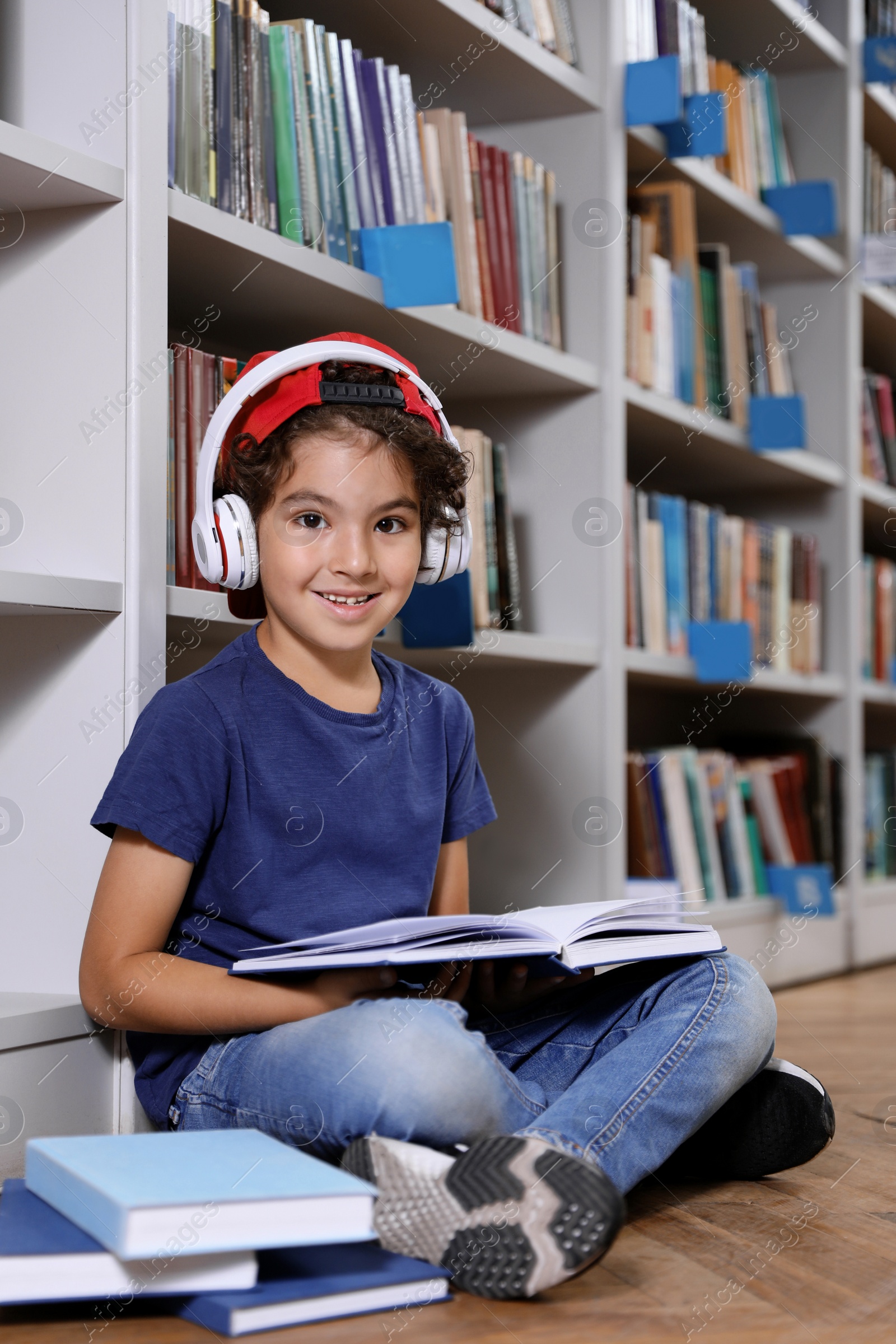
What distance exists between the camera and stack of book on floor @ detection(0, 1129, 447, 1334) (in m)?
0.69

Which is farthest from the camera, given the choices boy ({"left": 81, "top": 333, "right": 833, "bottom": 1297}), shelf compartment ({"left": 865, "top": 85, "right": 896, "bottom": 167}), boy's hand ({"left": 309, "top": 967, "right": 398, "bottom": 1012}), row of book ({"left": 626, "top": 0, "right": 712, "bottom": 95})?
shelf compartment ({"left": 865, "top": 85, "right": 896, "bottom": 167})

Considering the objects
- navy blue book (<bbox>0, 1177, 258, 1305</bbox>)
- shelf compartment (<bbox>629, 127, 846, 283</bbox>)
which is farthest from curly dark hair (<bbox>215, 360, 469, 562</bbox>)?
shelf compartment (<bbox>629, 127, 846, 283</bbox>)

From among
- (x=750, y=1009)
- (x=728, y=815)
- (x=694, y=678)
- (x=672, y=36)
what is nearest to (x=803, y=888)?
(x=728, y=815)

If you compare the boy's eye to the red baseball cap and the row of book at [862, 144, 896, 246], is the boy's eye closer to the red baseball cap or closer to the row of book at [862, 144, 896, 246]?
the red baseball cap

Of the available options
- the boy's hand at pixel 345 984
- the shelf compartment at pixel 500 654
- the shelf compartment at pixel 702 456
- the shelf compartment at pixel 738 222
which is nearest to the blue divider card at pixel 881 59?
the shelf compartment at pixel 738 222

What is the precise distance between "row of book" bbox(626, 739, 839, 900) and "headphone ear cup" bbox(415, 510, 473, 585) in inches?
36.5

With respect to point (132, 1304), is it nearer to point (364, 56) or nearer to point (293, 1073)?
point (293, 1073)

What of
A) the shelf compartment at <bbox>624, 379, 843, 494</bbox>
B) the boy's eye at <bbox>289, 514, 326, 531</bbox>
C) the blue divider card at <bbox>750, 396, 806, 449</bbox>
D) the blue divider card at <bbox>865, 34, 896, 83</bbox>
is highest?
the blue divider card at <bbox>865, 34, 896, 83</bbox>

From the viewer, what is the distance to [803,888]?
220cm

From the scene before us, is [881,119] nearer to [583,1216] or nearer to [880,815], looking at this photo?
[880,815]

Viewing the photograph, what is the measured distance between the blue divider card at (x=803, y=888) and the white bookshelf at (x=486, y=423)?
87 millimetres

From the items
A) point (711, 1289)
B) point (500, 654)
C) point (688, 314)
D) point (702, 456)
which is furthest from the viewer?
point (702, 456)

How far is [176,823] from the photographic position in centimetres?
93

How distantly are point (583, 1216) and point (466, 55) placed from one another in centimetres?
142
